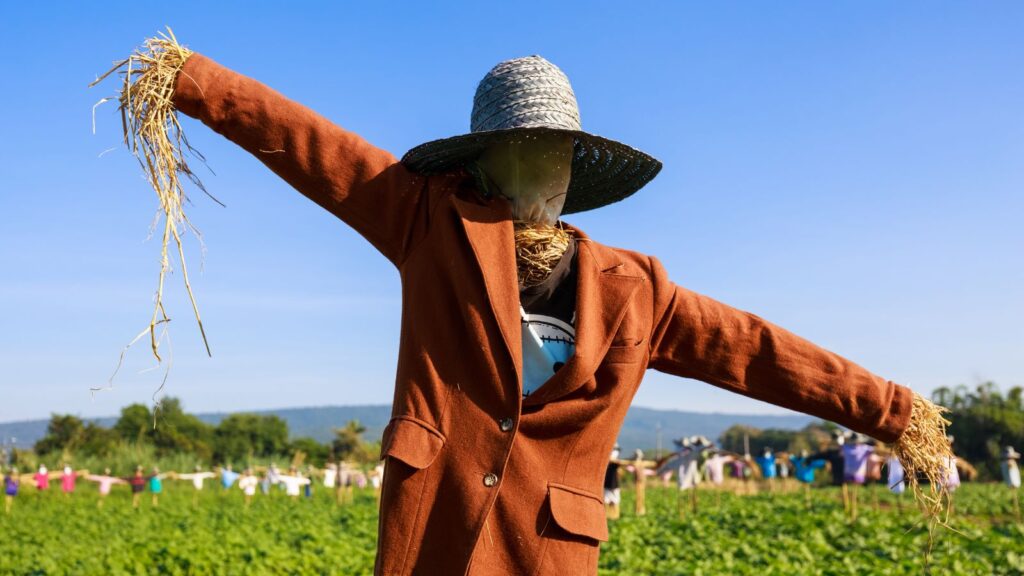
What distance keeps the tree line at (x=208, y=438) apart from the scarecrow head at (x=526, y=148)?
1188 inches

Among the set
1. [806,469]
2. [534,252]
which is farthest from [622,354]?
[806,469]

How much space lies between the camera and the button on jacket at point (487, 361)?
178 cm

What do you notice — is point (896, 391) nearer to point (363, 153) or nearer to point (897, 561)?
point (363, 153)

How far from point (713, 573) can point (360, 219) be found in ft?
17.0

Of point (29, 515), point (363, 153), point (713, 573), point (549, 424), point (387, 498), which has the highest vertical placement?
point (363, 153)

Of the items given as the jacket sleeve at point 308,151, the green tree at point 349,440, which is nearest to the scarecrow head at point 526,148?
the jacket sleeve at point 308,151

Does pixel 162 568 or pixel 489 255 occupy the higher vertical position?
pixel 489 255

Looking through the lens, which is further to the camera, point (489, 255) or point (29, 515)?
point (29, 515)

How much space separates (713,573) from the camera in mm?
6367

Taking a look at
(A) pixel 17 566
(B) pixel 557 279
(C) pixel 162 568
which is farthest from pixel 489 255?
(A) pixel 17 566

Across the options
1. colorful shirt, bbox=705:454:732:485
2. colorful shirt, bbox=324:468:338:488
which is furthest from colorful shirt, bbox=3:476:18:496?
colorful shirt, bbox=705:454:732:485

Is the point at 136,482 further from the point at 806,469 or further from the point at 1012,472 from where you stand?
the point at 1012,472

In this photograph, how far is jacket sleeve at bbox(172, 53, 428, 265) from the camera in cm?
193

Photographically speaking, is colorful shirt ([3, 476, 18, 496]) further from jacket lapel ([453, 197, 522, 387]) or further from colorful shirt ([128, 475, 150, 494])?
jacket lapel ([453, 197, 522, 387])
